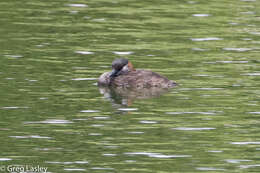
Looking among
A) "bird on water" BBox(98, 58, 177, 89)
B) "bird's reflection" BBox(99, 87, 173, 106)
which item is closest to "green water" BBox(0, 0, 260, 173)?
"bird's reflection" BBox(99, 87, 173, 106)

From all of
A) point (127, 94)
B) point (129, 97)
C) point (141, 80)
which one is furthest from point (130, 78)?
point (129, 97)

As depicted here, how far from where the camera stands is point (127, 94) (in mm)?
22859

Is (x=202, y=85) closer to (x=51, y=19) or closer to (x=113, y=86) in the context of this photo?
(x=113, y=86)

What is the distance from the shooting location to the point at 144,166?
15.8 meters

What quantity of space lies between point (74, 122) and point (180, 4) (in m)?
18.9

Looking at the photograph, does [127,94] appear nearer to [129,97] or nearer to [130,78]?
[129,97]

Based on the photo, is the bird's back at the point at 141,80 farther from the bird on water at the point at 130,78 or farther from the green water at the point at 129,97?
the green water at the point at 129,97

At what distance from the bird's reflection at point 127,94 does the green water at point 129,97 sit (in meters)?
0.10

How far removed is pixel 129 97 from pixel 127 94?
0.46 meters

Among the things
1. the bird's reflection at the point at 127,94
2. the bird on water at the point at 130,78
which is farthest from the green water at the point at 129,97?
the bird on water at the point at 130,78

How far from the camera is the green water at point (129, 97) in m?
16.5

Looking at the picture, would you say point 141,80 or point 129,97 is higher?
point 141,80

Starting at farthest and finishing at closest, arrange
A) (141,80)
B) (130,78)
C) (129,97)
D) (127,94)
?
(130,78)
(141,80)
(127,94)
(129,97)

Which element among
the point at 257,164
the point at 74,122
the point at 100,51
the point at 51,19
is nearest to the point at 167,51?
the point at 100,51
